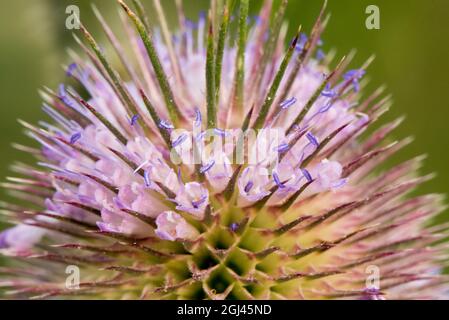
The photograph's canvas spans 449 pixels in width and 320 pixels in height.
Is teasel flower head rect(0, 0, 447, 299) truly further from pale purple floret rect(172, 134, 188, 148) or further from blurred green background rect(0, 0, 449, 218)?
blurred green background rect(0, 0, 449, 218)

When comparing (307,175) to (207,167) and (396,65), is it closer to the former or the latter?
(207,167)

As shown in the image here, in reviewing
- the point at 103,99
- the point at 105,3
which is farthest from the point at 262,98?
the point at 105,3

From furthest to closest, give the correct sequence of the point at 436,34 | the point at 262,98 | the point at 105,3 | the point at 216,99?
1. the point at 436,34
2. the point at 105,3
3. the point at 262,98
4. the point at 216,99

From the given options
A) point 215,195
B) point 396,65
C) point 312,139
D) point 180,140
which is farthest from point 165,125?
point 396,65

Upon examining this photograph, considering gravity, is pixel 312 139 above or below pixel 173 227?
above

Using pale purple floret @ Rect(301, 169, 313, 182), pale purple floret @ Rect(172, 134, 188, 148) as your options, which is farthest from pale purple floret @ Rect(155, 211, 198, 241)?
pale purple floret @ Rect(301, 169, 313, 182)

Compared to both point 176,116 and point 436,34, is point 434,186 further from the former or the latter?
point 176,116

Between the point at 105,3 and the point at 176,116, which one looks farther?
the point at 105,3
